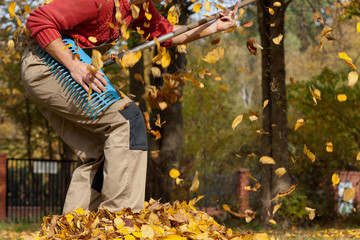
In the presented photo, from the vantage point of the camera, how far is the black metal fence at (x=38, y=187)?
1376cm

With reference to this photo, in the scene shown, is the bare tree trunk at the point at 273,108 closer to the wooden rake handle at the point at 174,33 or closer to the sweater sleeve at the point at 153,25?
the sweater sleeve at the point at 153,25

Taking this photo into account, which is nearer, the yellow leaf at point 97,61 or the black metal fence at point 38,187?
the yellow leaf at point 97,61

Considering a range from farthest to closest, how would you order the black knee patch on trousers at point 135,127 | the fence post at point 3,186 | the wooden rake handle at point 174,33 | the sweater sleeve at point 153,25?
the fence post at point 3,186, the sweater sleeve at point 153,25, the wooden rake handle at point 174,33, the black knee patch on trousers at point 135,127

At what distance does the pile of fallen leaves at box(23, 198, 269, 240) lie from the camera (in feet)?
8.96

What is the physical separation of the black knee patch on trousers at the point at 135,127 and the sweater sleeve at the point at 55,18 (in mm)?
599

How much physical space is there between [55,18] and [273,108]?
19.9 ft

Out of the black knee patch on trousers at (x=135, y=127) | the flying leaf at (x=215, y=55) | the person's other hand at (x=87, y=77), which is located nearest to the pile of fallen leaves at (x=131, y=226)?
the black knee patch on trousers at (x=135, y=127)

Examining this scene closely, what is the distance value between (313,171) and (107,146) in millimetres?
8476

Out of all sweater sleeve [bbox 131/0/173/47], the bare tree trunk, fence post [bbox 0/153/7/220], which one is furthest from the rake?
fence post [bbox 0/153/7/220]

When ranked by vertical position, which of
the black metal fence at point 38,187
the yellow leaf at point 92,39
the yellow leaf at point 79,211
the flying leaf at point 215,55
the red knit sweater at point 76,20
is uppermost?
the red knit sweater at point 76,20

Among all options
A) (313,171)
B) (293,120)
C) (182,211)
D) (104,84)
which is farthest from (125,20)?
(293,120)

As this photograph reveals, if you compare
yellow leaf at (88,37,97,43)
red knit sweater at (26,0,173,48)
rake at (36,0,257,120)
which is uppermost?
red knit sweater at (26,0,173,48)

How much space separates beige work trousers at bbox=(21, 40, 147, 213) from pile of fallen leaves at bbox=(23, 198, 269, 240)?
9 cm

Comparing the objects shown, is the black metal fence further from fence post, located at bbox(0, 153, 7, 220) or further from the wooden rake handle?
the wooden rake handle
